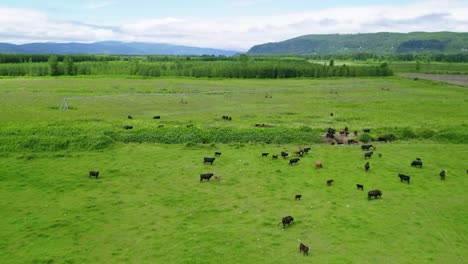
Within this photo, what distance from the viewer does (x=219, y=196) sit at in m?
26.5

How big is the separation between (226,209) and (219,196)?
7.69 feet

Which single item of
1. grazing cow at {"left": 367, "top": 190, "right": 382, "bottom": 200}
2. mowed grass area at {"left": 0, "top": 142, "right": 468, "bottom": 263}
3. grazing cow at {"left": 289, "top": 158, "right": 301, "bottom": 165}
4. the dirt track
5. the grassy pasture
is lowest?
mowed grass area at {"left": 0, "top": 142, "right": 468, "bottom": 263}

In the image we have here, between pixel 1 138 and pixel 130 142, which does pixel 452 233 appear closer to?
pixel 130 142

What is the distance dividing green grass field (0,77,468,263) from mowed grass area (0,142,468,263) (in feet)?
0.30

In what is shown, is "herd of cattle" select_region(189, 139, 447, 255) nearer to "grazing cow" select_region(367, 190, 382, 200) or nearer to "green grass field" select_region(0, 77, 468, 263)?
"grazing cow" select_region(367, 190, 382, 200)

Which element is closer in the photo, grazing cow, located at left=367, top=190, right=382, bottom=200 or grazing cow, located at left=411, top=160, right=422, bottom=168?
grazing cow, located at left=367, top=190, right=382, bottom=200

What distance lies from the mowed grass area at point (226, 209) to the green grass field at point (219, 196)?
9 centimetres

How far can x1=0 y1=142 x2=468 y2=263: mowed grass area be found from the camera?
1888 cm

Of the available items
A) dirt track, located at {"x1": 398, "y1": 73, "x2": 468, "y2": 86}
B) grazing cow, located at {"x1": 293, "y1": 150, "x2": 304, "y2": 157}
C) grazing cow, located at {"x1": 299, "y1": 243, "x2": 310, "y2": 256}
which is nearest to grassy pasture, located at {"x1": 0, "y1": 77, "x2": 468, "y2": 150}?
grazing cow, located at {"x1": 293, "y1": 150, "x2": 304, "y2": 157}

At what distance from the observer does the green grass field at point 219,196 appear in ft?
62.8

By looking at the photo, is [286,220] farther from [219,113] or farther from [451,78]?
[451,78]

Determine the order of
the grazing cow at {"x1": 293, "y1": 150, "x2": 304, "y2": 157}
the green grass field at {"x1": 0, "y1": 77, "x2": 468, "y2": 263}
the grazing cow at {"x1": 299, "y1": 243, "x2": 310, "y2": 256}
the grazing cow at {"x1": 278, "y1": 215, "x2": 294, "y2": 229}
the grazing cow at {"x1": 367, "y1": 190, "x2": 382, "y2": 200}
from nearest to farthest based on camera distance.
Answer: the grazing cow at {"x1": 299, "y1": 243, "x2": 310, "y2": 256} → the green grass field at {"x1": 0, "y1": 77, "x2": 468, "y2": 263} → the grazing cow at {"x1": 278, "y1": 215, "x2": 294, "y2": 229} → the grazing cow at {"x1": 367, "y1": 190, "x2": 382, "y2": 200} → the grazing cow at {"x1": 293, "y1": 150, "x2": 304, "y2": 157}

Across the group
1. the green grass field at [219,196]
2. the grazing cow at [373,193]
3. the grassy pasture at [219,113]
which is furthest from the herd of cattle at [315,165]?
the grassy pasture at [219,113]

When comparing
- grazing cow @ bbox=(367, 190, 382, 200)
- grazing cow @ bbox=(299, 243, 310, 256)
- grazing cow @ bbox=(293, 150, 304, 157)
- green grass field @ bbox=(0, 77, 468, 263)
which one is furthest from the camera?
grazing cow @ bbox=(293, 150, 304, 157)
